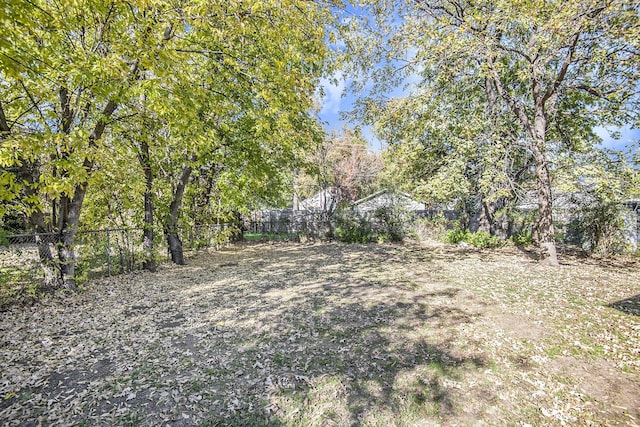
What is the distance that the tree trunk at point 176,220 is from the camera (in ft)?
29.2

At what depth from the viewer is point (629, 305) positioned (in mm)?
4871

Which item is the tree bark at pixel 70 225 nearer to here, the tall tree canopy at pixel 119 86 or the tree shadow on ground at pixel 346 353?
the tall tree canopy at pixel 119 86

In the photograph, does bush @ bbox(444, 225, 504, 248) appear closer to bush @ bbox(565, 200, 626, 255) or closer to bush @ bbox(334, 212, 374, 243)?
bush @ bbox(565, 200, 626, 255)

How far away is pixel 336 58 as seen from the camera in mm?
7297

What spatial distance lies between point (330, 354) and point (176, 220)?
7486 millimetres

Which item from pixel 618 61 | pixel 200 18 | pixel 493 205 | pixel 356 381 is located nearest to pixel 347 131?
pixel 493 205

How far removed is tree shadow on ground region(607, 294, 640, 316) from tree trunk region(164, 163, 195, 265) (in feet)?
32.2

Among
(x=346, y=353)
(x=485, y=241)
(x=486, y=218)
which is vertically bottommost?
(x=346, y=353)

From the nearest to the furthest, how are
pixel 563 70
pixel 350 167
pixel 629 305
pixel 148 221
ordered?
1. pixel 629 305
2. pixel 563 70
3. pixel 148 221
4. pixel 350 167

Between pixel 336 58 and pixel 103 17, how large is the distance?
15.2 ft

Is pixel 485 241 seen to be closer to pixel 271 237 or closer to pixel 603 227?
pixel 603 227

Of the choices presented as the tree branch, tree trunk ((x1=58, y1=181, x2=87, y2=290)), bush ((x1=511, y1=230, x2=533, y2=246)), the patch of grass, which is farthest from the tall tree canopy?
bush ((x1=511, y1=230, x2=533, y2=246))

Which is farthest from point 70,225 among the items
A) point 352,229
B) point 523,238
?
point 523,238

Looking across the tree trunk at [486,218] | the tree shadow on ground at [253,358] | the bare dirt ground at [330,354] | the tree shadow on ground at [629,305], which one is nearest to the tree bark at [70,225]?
the bare dirt ground at [330,354]
